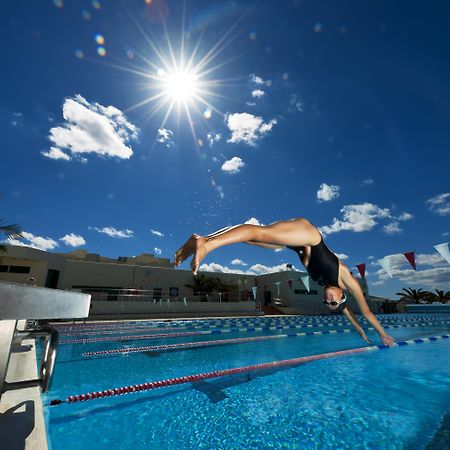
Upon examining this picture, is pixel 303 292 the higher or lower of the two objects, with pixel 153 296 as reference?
higher

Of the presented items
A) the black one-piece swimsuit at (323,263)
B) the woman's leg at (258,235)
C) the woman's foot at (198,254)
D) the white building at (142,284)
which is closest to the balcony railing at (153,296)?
the white building at (142,284)

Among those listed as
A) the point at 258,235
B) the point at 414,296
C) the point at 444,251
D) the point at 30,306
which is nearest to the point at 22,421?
the point at 30,306

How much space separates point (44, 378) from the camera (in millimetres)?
1660

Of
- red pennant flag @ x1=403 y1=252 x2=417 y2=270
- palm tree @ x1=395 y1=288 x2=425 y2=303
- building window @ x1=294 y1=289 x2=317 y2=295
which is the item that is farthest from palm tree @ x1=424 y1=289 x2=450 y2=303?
red pennant flag @ x1=403 y1=252 x2=417 y2=270

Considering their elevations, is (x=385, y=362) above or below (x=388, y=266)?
below

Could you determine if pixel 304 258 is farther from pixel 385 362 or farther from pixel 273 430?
pixel 385 362

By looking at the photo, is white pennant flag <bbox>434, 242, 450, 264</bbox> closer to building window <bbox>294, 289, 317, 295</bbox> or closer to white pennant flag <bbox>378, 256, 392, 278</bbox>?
white pennant flag <bbox>378, 256, 392, 278</bbox>

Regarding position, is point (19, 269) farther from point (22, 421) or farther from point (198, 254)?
point (198, 254)

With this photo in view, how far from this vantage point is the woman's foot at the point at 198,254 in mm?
2162

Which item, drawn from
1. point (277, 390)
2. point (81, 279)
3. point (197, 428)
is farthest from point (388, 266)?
point (81, 279)

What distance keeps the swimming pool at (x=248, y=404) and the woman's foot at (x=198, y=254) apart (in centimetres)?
215

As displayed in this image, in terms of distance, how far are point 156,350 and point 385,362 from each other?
20.5 feet

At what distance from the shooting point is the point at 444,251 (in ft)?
23.6

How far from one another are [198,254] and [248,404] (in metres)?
3.03
